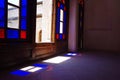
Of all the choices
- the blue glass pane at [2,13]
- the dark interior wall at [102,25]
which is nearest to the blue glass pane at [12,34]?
the blue glass pane at [2,13]

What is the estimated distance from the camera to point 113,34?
23.7 ft

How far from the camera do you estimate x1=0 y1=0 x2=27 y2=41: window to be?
9.03ft

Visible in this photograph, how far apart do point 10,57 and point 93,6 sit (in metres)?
5.67

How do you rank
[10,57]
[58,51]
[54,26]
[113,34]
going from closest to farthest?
[10,57] → [54,26] → [58,51] → [113,34]

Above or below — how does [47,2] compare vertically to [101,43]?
above

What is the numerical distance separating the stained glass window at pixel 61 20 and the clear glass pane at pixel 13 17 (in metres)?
2.17

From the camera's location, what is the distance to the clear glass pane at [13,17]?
2947mm

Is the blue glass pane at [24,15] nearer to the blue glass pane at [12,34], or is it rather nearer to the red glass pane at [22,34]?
the red glass pane at [22,34]

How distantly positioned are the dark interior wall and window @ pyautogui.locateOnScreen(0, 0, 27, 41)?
4748 millimetres

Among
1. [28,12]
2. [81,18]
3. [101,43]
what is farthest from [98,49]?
[28,12]

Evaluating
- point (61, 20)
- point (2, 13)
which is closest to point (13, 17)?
point (2, 13)

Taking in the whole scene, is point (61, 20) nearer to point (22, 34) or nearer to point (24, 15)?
point (24, 15)

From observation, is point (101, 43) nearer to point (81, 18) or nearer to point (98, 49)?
point (98, 49)

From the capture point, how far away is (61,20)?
559 centimetres
